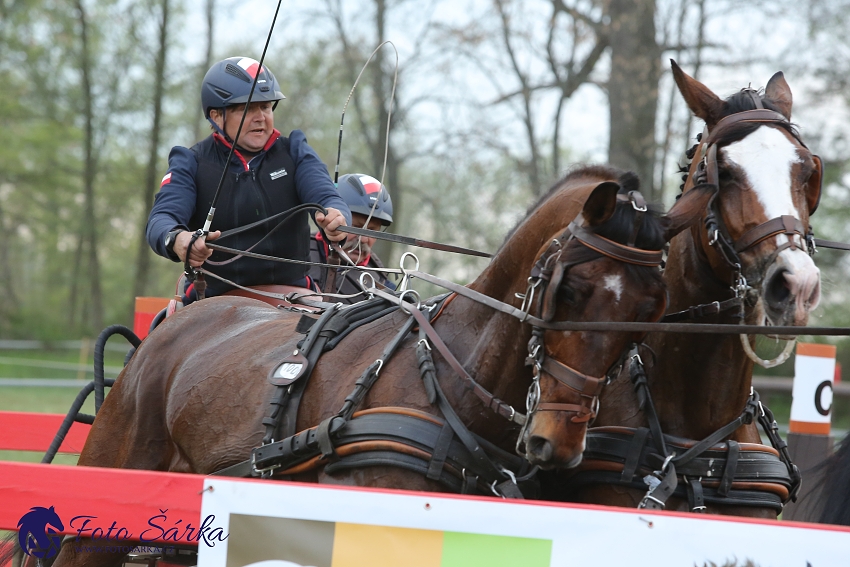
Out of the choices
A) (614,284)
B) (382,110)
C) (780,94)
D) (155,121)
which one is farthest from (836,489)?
(155,121)

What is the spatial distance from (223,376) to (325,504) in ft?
5.11

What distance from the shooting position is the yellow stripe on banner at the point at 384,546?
206 cm

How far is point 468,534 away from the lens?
2049mm

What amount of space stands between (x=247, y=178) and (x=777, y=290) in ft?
8.73

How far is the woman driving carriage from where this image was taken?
4336mm

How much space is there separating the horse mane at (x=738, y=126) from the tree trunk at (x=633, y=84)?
8.55 metres

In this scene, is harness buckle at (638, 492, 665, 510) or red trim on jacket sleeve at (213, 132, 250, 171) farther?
red trim on jacket sleeve at (213, 132, 250, 171)

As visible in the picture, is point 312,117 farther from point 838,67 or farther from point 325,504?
point 325,504

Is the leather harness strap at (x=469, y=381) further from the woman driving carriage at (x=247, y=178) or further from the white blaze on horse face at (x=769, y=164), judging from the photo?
the woman driving carriage at (x=247, y=178)

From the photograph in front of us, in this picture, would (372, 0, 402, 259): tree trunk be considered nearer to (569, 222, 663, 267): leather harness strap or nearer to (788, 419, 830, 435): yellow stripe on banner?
(788, 419, 830, 435): yellow stripe on banner

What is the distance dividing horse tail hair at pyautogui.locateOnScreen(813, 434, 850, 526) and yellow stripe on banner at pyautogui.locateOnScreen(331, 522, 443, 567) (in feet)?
7.64

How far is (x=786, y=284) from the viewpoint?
2715 mm

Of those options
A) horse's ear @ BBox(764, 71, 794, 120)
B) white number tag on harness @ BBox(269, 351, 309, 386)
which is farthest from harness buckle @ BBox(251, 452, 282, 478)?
horse's ear @ BBox(764, 71, 794, 120)

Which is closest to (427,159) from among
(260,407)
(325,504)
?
(260,407)
